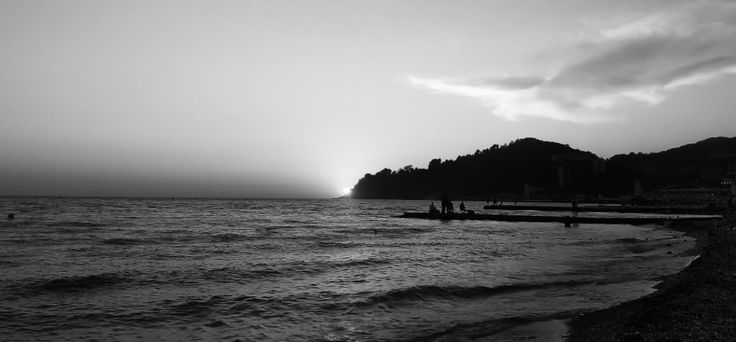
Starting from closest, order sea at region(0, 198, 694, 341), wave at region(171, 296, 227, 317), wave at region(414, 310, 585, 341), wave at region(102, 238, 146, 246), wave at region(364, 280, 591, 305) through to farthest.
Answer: wave at region(414, 310, 585, 341), sea at region(0, 198, 694, 341), wave at region(171, 296, 227, 317), wave at region(364, 280, 591, 305), wave at region(102, 238, 146, 246)

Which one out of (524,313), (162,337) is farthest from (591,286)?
(162,337)

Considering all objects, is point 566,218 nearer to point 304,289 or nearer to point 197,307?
point 304,289

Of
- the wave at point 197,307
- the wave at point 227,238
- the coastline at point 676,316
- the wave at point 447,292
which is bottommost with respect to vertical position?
the wave at point 447,292

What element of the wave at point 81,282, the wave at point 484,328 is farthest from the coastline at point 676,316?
the wave at point 81,282

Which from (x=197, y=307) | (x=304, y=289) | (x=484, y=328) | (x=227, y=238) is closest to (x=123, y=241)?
(x=227, y=238)

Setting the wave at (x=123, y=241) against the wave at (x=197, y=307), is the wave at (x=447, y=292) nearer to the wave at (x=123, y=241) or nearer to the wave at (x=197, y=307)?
the wave at (x=197, y=307)

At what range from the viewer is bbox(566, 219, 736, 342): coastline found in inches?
412

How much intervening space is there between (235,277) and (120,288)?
4.97 m

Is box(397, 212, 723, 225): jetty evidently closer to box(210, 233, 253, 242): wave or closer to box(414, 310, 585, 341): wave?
box(210, 233, 253, 242): wave

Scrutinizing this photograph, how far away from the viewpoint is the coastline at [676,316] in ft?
34.3

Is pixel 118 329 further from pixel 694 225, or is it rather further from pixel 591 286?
pixel 694 225

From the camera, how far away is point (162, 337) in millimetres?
13383

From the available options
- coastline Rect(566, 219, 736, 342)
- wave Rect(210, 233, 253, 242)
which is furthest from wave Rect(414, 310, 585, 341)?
wave Rect(210, 233, 253, 242)

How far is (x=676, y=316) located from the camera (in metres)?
12.0
